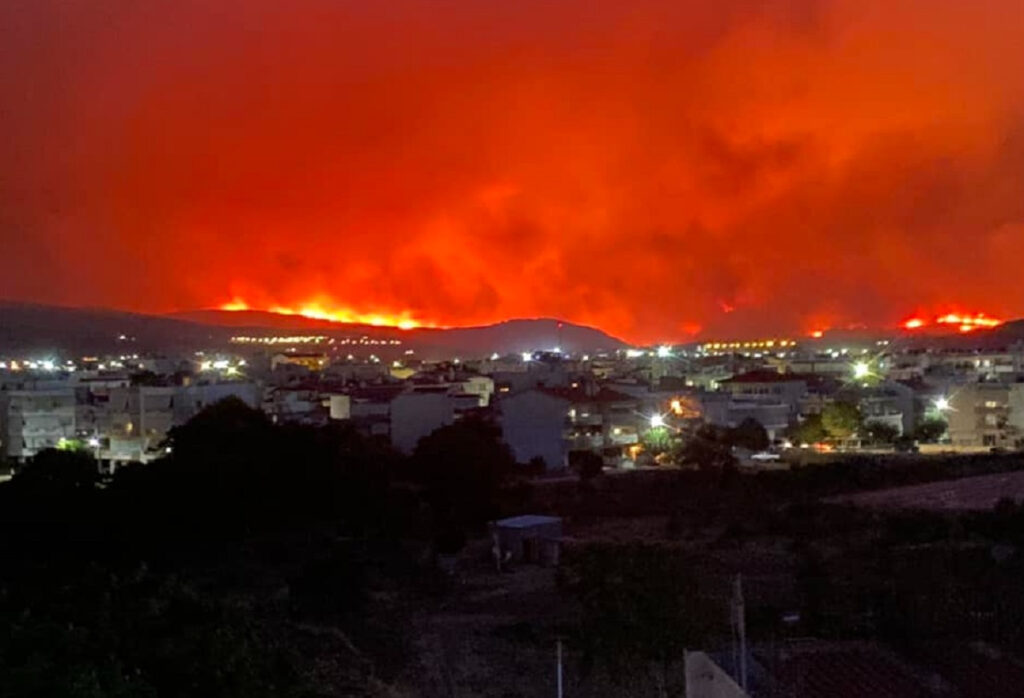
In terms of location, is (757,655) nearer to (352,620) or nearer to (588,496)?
(352,620)

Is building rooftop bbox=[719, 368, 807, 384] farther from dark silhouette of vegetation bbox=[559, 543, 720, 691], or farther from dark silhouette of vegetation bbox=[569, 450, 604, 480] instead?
dark silhouette of vegetation bbox=[559, 543, 720, 691]

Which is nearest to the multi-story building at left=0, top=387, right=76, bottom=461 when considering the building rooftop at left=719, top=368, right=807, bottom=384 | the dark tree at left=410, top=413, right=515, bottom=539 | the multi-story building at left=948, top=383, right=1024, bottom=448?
the dark tree at left=410, top=413, right=515, bottom=539

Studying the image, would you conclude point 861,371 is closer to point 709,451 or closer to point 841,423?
point 841,423

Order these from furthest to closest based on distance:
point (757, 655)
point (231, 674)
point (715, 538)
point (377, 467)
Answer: point (377, 467) < point (715, 538) < point (757, 655) < point (231, 674)

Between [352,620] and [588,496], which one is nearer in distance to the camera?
[352,620]

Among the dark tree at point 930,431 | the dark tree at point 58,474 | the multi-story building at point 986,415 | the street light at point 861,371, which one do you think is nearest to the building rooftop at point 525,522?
the dark tree at point 58,474

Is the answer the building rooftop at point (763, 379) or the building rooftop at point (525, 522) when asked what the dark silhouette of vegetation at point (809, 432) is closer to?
the building rooftop at point (763, 379)

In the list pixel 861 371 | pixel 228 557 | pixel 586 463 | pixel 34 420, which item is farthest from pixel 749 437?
pixel 861 371

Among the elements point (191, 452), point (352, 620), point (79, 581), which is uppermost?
point (191, 452)

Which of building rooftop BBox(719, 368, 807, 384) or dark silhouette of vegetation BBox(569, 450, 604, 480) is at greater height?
building rooftop BBox(719, 368, 807, 384)

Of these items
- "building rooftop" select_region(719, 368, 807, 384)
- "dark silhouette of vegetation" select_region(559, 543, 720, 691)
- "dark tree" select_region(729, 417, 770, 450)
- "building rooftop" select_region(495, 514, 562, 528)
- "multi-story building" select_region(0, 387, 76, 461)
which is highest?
"building rooftop" select_region(719, 368, 807, 384)

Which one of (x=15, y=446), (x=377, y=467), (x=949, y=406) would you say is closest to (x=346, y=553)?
(x=377, y=467)
